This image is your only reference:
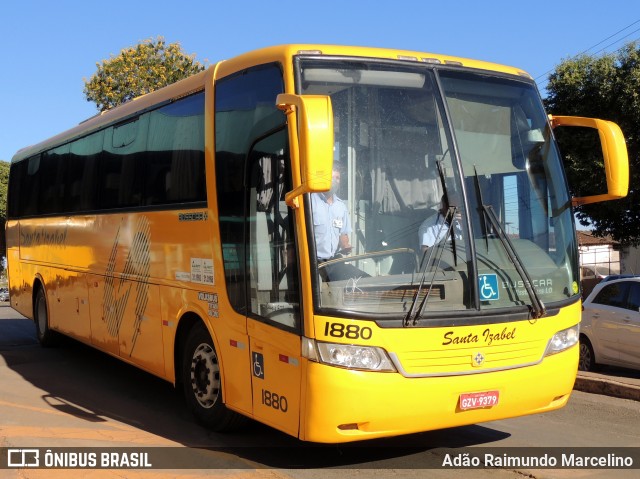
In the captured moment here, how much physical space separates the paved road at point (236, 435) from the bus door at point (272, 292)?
566 mm

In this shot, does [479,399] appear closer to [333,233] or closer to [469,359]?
[469,359]

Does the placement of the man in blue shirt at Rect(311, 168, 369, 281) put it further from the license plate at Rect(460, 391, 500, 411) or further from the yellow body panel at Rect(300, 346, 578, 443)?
the license plate at Rect(460, 391, 500, 411)

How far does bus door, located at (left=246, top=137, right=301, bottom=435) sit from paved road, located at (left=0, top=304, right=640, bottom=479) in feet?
1.86

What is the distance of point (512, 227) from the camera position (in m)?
6.46

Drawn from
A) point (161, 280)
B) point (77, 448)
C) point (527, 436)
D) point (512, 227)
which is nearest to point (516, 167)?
point (512, 227)

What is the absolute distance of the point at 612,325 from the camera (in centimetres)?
1195

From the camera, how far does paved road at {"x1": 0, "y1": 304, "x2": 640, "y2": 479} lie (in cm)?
629

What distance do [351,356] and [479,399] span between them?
112 centimetres

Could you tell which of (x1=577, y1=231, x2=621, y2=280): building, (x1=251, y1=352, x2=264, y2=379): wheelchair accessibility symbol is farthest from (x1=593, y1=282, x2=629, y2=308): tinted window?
(x1=577, y1=231, x2=621, y2=280): building

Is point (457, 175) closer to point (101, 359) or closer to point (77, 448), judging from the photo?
point (77, 448)

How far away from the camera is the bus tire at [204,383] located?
7.36 metres

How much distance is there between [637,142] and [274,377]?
15.7 metres

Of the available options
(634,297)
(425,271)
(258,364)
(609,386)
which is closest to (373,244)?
(425,271)

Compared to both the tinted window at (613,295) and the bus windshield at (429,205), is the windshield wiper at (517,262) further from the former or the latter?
the tinted window at (613,295)
